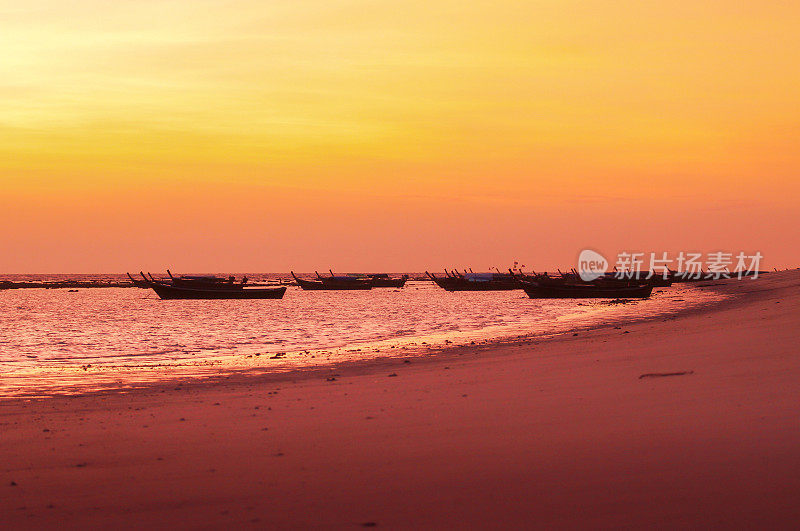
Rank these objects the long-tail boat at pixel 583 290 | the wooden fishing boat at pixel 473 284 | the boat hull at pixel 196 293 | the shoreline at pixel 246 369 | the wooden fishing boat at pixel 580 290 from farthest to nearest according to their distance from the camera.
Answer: the wooden fishing boat at pixel 473 284, the boat hull at pixel 196 293, the wooden fishing boat at pixel 580 290, the long-tail boat at pixel 583 290, the shoreline at pixel 246 369

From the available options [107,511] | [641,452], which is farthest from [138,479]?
[641,452]

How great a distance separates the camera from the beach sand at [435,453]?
6117mm

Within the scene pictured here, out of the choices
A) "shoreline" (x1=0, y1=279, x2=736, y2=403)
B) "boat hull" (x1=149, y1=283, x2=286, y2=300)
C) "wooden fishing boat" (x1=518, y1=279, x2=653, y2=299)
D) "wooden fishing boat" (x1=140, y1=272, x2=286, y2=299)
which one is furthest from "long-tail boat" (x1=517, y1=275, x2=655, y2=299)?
"shoreline" (x1=0, y1=279, x2=736, y2=403)

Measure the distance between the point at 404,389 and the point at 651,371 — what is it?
4472 millimetres

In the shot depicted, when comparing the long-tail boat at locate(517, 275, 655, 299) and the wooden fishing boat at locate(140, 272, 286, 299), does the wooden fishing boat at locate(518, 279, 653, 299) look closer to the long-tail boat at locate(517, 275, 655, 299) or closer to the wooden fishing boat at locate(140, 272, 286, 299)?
the long-tail boat at locate(517, 275, 655, 299)

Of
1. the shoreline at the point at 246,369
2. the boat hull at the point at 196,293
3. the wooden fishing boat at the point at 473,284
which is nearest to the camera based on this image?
the shoreline at the point at 246,369

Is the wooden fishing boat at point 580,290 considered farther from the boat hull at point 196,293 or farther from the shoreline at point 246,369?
the shoreline at point 246,369

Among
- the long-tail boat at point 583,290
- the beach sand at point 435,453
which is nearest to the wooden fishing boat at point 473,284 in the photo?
the long-tail boat at point 583,290

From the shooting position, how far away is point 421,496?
657cm

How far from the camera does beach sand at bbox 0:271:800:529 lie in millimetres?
6117

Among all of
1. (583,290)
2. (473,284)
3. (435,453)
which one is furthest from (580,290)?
(435,453)

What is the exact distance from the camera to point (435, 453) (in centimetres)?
814

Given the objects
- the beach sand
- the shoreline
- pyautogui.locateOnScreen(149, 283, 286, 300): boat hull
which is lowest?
pyautogui.locateOnScreen(149, 283, 286, 300): boat hull

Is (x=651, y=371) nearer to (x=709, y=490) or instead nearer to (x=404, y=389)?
(x=404, y=389)
